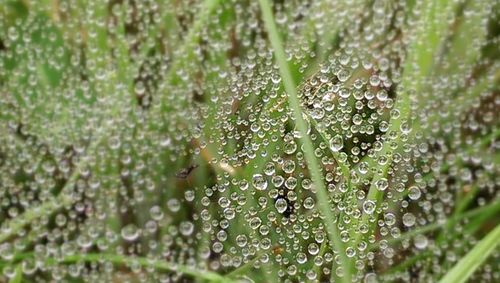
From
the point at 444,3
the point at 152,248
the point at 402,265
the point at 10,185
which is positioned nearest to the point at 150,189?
the point at 152,248

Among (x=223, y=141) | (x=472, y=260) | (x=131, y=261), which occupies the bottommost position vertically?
(x=472, y=260)

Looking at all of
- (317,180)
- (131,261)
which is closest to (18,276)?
(131,261)

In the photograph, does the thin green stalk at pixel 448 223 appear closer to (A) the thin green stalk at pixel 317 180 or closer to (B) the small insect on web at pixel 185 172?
(A) the thin green stalk at pixel 317 180

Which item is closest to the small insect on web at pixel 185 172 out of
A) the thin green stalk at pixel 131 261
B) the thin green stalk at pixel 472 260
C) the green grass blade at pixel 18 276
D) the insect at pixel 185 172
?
the insect at pixel 185 172

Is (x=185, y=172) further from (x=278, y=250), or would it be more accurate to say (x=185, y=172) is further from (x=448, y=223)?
(x=448, y=223)

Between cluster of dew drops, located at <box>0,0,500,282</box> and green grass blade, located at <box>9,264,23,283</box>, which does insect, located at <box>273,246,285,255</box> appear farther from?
green grass blade, located at <box>9,264,23,283</box>

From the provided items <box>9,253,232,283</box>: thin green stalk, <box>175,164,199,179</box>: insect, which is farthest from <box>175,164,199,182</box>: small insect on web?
<box>9,253,232,283</box>: thin green stalk

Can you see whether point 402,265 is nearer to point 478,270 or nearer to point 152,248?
point 478,270
